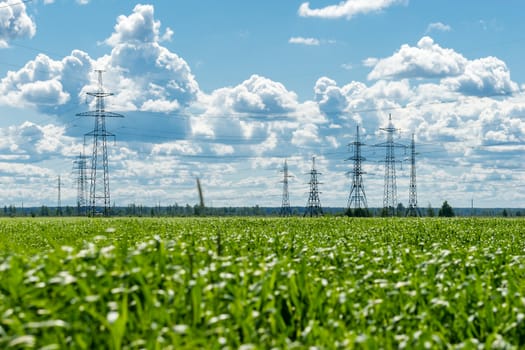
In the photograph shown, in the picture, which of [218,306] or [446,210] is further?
[446,210]

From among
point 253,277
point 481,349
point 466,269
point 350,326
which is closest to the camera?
point 481,349

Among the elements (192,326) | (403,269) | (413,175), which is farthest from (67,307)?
(413,175)

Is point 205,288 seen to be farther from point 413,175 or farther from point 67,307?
point 413,175

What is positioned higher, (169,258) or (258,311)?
(169,258)

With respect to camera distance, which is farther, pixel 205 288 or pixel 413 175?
pixel 413 175

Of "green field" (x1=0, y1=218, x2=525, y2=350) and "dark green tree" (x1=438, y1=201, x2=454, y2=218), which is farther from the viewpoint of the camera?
"dark green tree" (x1=438, y1=201, x2=454, y2=218)

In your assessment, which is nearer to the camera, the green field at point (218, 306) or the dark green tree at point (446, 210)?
the green field at point (218, 306)

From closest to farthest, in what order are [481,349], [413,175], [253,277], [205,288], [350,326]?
[481,349]
[205,288]
[350,326]
[253,277]
[413,175]

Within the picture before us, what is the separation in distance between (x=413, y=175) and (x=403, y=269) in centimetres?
9260

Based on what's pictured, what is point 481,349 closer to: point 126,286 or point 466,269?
point 126,286

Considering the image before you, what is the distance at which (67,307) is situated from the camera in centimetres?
714

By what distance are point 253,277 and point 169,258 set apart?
3.95 ft

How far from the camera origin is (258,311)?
26.1 feet

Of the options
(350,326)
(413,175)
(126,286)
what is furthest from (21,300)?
(413,175)
